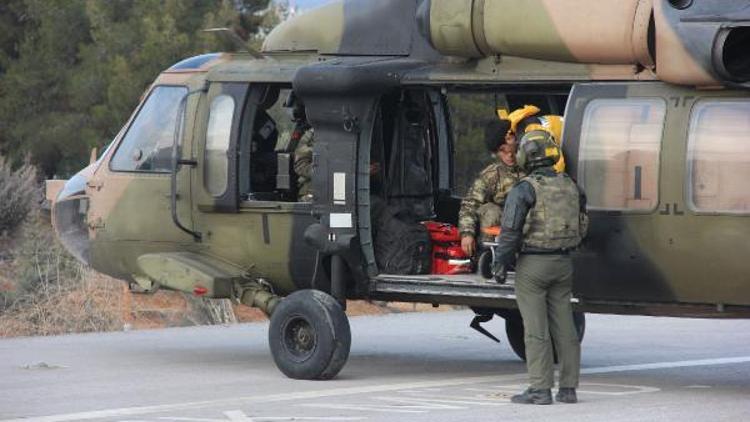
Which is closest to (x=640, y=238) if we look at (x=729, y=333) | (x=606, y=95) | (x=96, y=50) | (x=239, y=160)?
(x=606, y=95)

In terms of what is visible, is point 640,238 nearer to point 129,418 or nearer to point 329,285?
point 329,285

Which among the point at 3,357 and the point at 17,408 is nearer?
the point at 17,408

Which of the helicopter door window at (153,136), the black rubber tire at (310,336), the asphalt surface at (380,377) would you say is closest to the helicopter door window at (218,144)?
the helicopter door window at (153,136)

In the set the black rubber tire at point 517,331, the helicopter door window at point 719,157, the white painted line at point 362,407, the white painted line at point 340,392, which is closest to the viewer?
the white painted line at point 340,392

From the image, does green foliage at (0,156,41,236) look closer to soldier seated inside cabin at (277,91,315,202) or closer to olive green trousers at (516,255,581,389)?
soldier seated inside cabin at (277,91,315,202)

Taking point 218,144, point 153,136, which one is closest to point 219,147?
point 218,144

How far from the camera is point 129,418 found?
34.8ft

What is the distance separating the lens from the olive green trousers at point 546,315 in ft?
36.6

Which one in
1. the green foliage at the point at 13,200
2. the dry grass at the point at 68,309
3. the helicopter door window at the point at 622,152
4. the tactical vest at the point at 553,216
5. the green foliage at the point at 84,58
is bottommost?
the dry grass at the point at 68,309

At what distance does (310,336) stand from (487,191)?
177 centimetres

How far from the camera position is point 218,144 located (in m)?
13.2

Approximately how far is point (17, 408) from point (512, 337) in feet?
15.9

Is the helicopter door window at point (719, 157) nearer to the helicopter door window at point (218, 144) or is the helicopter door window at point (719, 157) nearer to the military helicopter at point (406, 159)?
the military helicopter at point (406, 159)

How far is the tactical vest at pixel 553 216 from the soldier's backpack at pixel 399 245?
6.25 ft
